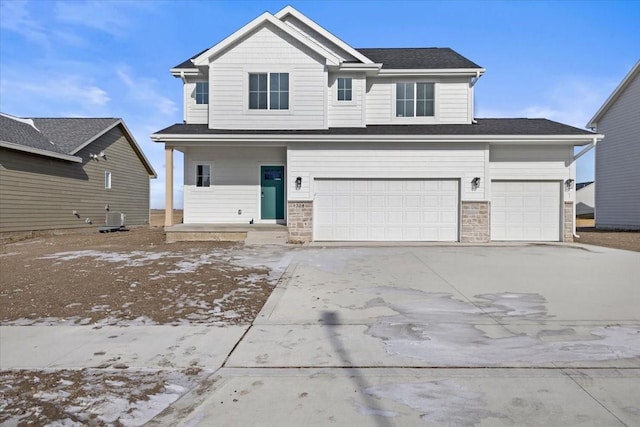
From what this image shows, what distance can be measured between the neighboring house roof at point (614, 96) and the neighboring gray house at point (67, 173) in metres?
27.7

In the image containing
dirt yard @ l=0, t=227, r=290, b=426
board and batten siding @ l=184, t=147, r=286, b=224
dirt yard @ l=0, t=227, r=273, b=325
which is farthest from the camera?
board and batten siding @ l=184, t=147, r=286, b=224

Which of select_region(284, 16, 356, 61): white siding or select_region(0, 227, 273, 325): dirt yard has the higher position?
select_region(284, 16, 356, 61): white siding

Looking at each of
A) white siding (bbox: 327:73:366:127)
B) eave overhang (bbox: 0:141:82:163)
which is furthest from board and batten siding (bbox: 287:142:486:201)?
eave overhang (bbox: 0:141:82:163)

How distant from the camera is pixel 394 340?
14.4 feet

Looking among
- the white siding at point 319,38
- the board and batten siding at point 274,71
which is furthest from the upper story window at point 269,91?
the white siding at point 319,38

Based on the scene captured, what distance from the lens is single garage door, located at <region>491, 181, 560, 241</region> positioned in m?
13.7

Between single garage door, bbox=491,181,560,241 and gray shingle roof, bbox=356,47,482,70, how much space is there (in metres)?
5.23

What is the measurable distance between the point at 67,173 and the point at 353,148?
14.3m

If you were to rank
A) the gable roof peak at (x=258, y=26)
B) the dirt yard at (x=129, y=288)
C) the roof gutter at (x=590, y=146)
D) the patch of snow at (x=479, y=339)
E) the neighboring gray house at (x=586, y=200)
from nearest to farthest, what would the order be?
the patch of snow at (x=479, y=339) < the dirt yard at (x=129, y=288) < the roof gutter at (x=590, y=146) < the gable roof peak at (x=258, y=26) < the neighboring gray house at (x=586, y=200)

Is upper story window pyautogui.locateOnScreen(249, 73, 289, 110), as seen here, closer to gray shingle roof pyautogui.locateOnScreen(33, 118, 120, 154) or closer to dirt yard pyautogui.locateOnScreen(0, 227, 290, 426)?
dirt yard pyautogui.locateOnScreen(0, 227, 290, 426)

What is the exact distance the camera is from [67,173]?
18781 mm

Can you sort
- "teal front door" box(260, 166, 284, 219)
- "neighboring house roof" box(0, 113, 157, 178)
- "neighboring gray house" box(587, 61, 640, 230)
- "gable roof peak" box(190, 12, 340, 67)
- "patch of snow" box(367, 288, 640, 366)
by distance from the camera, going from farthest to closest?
"neighboring gray house" box(587, 61, 640, 230)
"neighboring house roof" box(0, 113, 157, 178)
"teal front door" box(260, 166, 284, 219)
"gable roof peak" box(190, 12, 340, 67)
"patch of snow" box(367, 288, 640, 366)

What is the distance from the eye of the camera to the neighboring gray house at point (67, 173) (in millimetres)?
15852

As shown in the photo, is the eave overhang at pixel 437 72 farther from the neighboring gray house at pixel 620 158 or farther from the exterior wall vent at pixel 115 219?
the exterior wall vent at pixel 115 219
